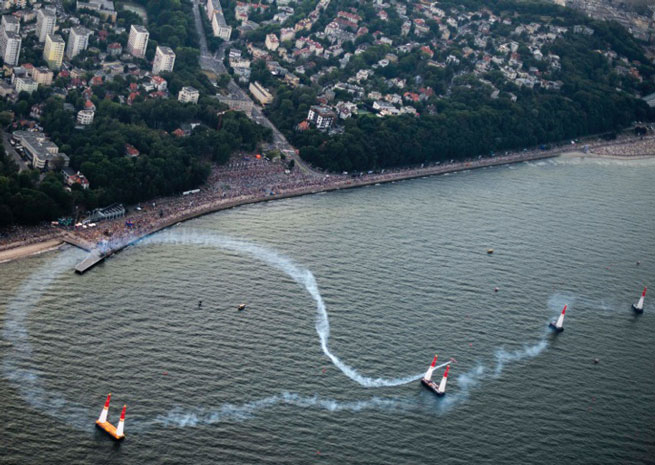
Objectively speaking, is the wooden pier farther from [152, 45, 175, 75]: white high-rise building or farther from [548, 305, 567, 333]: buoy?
[152, 45, 175, 75]: white high-rise building

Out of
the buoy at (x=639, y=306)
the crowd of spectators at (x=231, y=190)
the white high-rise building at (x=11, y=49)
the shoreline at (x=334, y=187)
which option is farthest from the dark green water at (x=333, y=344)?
the white high-rise building at (x=11, y=49)

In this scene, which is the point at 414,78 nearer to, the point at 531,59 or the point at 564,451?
the point at 531,59

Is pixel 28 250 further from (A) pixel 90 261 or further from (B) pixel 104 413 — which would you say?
(B) pixel 104 413

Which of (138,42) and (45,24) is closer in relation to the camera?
(45,24)

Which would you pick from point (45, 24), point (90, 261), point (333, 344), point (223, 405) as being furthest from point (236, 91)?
point (223, 405)

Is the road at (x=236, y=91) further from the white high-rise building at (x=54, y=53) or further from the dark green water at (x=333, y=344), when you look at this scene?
the white high-rise building at (x=54, y=53)

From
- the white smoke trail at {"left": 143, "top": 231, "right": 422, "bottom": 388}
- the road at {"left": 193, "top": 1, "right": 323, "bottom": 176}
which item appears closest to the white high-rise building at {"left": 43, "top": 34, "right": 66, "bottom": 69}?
the road at {"left": 193, "top": 1, "right": 323, "bottom": 176}
